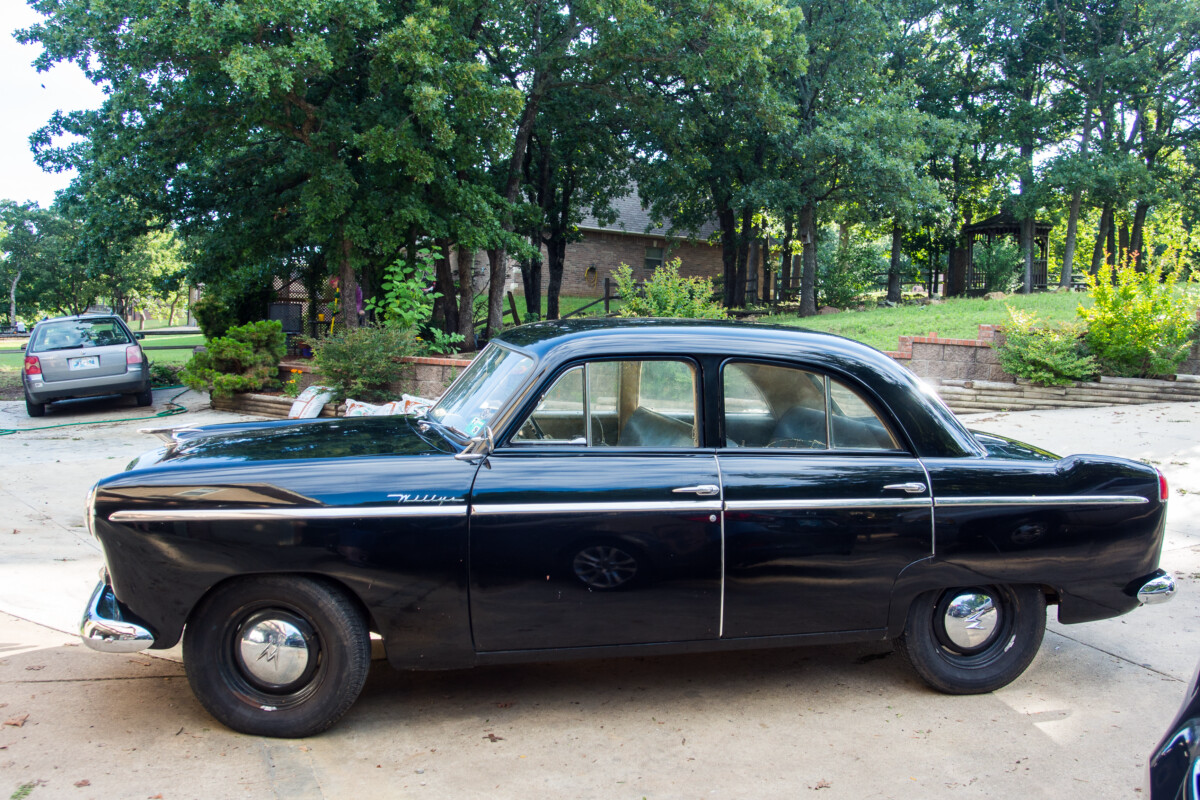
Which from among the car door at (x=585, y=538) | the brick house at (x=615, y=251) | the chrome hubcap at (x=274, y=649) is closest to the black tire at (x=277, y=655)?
the chrome hubcap at (x=274, y=649)

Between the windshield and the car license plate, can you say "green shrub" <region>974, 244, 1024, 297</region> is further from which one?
the windshield

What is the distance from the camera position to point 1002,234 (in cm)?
3005

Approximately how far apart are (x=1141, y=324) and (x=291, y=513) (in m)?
11.5

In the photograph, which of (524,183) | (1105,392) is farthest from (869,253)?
(1105,392)

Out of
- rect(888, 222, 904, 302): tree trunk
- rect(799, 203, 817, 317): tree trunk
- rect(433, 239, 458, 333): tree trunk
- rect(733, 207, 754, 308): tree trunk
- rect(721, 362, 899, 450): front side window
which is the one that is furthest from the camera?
rect(888, 222, 904, 302): tree trunk

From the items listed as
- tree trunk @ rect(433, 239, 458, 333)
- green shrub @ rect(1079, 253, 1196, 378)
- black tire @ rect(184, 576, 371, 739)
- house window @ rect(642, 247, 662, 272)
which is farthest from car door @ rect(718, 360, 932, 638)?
house window @ rect(642, 247, 662, 272)

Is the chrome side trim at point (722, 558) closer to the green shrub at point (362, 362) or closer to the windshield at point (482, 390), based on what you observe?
the windshield at point (482, 390)

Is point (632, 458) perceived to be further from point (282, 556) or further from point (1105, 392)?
point (1105, 392)

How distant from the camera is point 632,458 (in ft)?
11.6

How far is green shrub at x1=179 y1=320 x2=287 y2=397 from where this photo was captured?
1286 centimetres

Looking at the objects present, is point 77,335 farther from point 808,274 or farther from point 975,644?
point 808,274

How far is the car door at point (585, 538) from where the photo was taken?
3.34 metres

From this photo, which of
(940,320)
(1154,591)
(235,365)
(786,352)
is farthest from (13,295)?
(1154,591)

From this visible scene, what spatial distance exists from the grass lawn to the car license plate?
35.9ft
